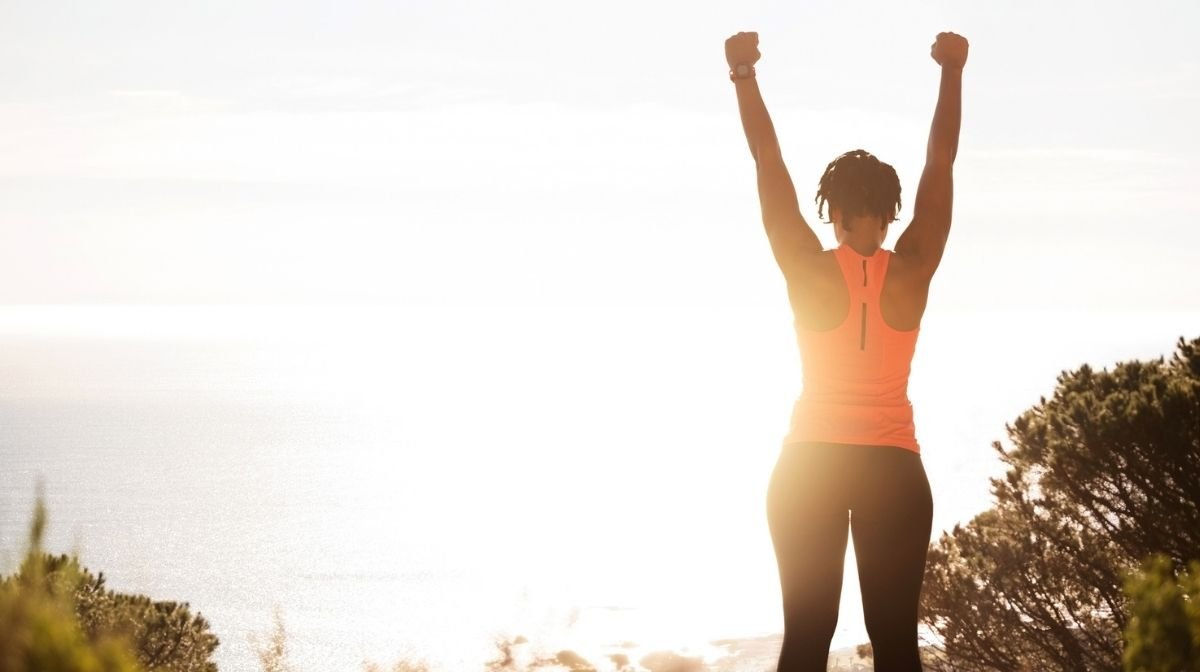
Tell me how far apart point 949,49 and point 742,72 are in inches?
30.7

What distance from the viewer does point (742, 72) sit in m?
3.60

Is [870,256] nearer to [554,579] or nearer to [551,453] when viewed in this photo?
[554,579]

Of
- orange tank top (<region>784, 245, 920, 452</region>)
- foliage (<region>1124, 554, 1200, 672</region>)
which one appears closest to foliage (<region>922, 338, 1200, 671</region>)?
foliage (<region>1124, 554, 1200, 672</region>)

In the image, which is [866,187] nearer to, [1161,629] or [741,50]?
[741,50]

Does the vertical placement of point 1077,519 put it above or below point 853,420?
above

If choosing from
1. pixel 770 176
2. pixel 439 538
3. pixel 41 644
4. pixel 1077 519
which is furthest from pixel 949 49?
pixel 439 538

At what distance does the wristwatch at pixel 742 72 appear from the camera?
3.60m

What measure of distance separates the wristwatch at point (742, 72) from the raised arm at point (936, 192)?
618 mm

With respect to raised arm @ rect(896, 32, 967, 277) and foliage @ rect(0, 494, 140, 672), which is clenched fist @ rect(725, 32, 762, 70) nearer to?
raised arm @ rect(896, 32, 967, 277)

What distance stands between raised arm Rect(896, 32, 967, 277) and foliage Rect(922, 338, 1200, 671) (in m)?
11.2

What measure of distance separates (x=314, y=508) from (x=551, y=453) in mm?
54977

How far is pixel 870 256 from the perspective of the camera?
339cm

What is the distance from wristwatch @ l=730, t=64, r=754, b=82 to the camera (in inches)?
142

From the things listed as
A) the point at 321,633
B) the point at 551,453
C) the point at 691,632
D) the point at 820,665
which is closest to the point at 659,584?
the point at 691,632
